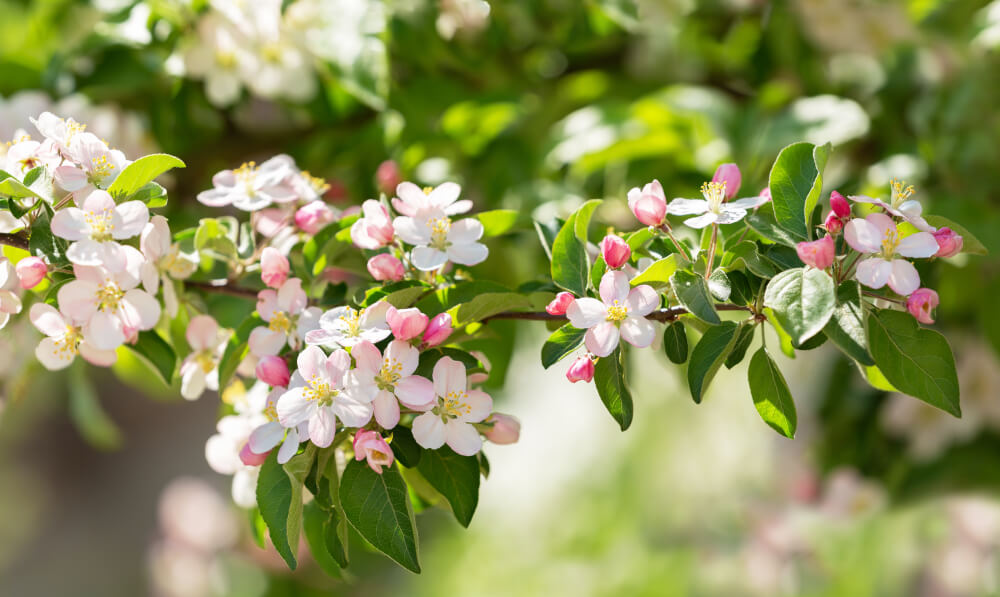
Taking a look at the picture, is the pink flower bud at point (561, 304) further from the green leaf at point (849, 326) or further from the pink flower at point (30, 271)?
the pink flower at point (30, 271)

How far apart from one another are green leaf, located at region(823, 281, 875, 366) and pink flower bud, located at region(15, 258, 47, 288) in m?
0.33

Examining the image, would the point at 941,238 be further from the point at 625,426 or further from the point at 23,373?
the point at 23,373

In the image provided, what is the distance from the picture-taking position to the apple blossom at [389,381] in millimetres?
358

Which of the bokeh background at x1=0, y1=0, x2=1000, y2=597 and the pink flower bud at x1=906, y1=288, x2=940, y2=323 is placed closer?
the pink flower bud at x1=906, y1=288, x2=940, y2=323

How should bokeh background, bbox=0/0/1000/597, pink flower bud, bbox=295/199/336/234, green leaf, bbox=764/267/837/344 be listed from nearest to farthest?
green leaf, bbox=764/267/837/344, pink flower bud, bbox=295/199/336/234, bokeh background, bbox=0/0/1000/597

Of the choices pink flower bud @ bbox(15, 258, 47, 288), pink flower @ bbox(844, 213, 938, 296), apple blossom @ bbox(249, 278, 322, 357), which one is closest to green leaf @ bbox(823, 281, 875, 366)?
pink flower @ bbox(844, 213, 938, 296)

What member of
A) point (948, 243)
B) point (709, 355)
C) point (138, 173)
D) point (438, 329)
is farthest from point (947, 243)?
point (138, 173)

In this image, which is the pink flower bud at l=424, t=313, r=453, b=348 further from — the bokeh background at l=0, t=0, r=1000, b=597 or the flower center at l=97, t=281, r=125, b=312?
the bokeh background at l=0, t=0, r=1000, b=597

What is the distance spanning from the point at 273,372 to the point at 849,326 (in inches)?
9.8

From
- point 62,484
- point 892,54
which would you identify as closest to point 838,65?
point 892,54

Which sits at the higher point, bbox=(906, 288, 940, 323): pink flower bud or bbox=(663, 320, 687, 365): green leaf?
bbox=(906, 288, 940, 323): pink flower bud

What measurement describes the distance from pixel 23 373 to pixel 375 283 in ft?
1.00

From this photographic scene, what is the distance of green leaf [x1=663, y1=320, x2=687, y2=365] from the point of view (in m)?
0.39

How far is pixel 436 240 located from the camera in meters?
0.41
